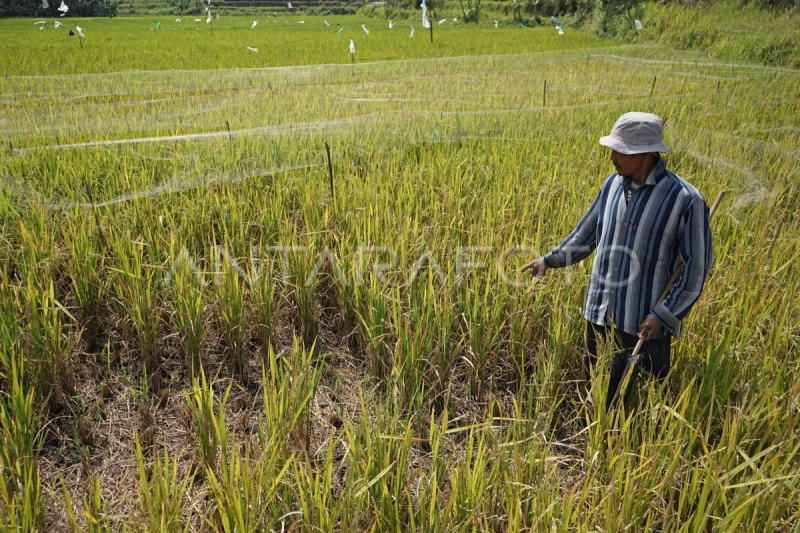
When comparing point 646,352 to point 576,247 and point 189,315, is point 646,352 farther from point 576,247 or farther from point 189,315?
point 189,315

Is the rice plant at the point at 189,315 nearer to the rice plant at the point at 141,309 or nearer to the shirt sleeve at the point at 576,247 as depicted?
the rice plant at the point at 141,309

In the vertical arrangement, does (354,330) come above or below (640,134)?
below

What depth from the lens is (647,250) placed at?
1562 mm

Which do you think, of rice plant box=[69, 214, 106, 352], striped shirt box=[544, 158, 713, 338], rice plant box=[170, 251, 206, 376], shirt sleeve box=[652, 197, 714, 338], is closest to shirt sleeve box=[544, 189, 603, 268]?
striped shirt box=[544, 158, 713, 338]

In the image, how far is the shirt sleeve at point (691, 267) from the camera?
1450 mm

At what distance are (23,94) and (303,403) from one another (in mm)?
4608

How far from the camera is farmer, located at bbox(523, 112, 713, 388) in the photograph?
57.2 inches

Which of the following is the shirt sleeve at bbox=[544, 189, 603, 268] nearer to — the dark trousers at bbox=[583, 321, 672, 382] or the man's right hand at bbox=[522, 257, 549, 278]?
the man's right hand at bbox=[522, 257, 549, 278]

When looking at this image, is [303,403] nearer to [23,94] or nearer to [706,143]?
[706,143]

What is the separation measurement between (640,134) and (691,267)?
1.26 feet

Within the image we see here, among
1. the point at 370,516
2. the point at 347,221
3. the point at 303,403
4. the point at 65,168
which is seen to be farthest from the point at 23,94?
the point at 370,516

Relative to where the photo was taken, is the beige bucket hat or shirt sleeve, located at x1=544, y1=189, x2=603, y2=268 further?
shirt sleeve, located at x1=544, y1=189, x2=603, y2=268

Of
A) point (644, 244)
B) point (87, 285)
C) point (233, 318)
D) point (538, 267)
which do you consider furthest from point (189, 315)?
point (644, 244)

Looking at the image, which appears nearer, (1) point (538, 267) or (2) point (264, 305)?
(1) point (538, 267)
